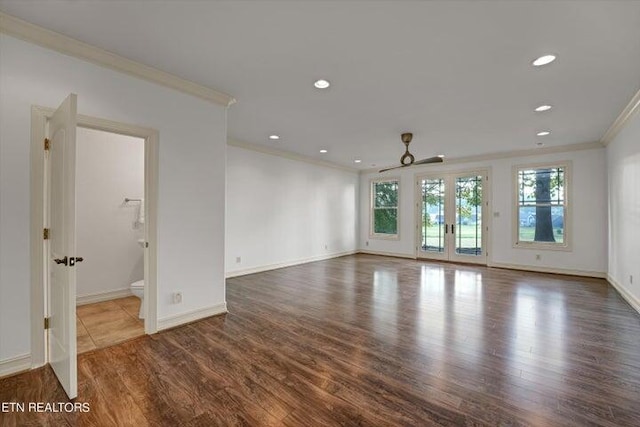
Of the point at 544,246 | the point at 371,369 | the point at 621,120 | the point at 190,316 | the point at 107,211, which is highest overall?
the point at 621,120

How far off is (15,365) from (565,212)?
332 inches

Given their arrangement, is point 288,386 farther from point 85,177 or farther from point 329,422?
point 85,177

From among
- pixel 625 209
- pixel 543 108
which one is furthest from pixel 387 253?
pixel 543 108

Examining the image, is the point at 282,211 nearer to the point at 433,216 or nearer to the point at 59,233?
the point at 433,216

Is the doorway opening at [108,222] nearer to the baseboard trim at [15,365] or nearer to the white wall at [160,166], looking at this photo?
the white wall at [160,166]

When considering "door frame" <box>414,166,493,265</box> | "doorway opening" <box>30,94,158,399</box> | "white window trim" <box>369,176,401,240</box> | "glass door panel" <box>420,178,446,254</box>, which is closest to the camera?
"doorway opening" <box>30,94,158,399</box>

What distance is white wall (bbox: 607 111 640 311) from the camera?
12.0 feet

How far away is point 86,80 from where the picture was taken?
97.9 inches

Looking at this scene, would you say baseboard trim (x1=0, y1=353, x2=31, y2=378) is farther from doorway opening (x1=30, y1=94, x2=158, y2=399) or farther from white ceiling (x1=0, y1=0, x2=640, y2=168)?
white ceiling (x1=0, y1=0, x2=640, y2=168)

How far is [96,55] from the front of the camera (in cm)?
249

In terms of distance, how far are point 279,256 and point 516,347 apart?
15.5 feet

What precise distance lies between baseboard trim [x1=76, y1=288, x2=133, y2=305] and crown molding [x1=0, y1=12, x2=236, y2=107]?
304cm

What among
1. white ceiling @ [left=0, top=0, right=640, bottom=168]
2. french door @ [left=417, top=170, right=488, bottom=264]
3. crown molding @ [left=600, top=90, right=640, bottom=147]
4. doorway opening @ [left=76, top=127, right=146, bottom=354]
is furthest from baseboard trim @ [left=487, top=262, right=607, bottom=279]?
doorway opening @ [left=76, top=127, right=146, bottom=354]

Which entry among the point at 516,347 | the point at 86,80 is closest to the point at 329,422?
the point at 516,347
